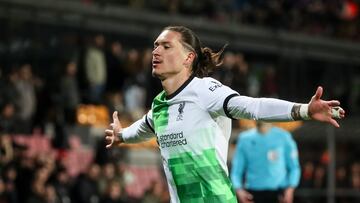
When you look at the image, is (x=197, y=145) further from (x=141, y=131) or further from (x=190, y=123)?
(x=141, y=131)

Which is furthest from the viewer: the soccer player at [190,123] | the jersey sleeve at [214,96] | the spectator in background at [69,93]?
the spectator in background at [69,93]

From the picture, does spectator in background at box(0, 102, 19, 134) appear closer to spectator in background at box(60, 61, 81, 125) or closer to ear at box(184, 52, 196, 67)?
spectator in background at box(60, 61, 81, 125)

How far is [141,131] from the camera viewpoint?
6.91m

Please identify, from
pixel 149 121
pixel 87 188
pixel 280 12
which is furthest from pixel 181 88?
pixel 280 12

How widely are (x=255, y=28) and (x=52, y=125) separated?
400 inches

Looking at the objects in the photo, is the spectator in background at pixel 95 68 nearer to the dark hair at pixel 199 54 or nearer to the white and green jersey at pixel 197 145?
the dark hair at pixel 199 54

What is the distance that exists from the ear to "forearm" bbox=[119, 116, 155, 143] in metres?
0.74

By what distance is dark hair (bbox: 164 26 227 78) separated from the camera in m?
6.34

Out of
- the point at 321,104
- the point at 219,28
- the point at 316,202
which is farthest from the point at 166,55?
the point at 219,28

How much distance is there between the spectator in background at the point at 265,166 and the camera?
11.4 metres

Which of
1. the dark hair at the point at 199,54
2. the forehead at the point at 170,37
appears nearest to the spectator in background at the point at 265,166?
the dark hair at the point at 199,54

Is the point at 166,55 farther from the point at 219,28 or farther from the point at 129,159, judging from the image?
the point at 219,28

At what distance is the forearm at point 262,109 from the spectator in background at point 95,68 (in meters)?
13.1

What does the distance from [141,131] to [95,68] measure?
39.1 feet
